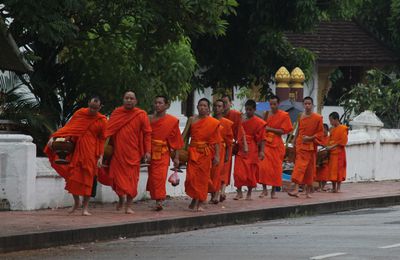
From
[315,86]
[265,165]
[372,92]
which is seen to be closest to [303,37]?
[315,86]

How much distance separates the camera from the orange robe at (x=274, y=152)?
2211 centimetres

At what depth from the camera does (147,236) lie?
53.8ft

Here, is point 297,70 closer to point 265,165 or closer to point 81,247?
point 265,165

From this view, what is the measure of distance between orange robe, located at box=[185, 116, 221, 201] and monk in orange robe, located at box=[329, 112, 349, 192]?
5.85 meters

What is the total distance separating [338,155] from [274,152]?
9.26 feet

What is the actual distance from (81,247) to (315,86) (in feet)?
89.9

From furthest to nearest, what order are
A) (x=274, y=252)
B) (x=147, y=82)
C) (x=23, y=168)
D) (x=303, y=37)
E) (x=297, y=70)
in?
(x=303, y=37) → (x=297, y=70) → (x=147, y=82) → (x=23, y=168) → (x=274, y=252)

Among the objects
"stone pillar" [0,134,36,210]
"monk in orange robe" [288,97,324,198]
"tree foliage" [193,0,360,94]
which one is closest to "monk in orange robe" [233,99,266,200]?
"monk in orange robe" [288,97,324,198]

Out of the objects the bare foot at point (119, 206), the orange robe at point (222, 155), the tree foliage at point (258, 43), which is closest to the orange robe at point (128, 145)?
the bare foot at point (119, 206)

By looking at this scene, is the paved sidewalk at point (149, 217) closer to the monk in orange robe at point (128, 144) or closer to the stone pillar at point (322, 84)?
the monk in orange robe at point (128, 144)

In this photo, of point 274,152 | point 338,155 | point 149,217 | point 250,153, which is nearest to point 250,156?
point 250,153

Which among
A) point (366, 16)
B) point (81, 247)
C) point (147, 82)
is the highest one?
point (366, 16)

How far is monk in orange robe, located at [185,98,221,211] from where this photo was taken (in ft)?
62.3

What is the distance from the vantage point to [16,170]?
17.6 meters
